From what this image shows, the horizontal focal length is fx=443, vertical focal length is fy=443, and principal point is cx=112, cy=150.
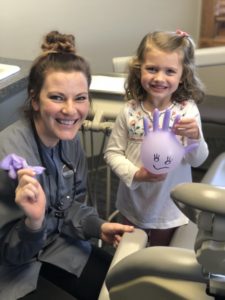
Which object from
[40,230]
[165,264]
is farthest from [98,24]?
[165,264]

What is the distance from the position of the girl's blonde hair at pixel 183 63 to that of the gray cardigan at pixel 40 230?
0.84 ft

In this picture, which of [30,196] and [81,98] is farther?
[81,98]

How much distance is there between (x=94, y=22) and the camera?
2.31 metres

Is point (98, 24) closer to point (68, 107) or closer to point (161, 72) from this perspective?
point (161, 72)

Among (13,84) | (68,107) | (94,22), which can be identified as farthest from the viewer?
(94,22)

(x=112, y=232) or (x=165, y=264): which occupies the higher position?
(x=165, y=264)

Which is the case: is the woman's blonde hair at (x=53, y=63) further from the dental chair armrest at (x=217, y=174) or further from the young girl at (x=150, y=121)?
the dental chair armrest at (x=217, y=174)

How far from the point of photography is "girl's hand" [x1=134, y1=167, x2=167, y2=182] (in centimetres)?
122

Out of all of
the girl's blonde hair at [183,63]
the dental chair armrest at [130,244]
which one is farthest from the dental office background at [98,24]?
the dental chair armrest at [130,244]

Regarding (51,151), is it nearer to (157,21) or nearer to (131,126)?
(131,126)

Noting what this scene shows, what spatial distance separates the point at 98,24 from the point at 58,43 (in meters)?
1.24

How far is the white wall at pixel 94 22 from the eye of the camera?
2.06m

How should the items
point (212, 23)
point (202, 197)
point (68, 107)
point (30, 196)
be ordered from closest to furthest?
point (202, 197) → point (30, 196) → point (68, 107) → point (212, 23)

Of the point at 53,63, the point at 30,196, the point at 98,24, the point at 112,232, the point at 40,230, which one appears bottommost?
the point at 112,232
